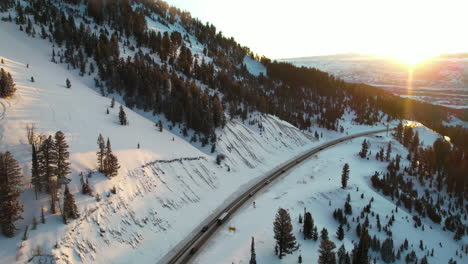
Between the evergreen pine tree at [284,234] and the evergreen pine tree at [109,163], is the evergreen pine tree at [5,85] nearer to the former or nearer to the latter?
the evergreen pine tree at [109,163]

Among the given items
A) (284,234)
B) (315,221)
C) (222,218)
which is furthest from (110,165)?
(315,221)

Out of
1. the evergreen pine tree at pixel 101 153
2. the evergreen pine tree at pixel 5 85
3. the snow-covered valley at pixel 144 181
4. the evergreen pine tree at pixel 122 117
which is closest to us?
the snow-covered valley at pixel 144 181

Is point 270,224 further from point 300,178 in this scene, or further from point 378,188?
point 378,188

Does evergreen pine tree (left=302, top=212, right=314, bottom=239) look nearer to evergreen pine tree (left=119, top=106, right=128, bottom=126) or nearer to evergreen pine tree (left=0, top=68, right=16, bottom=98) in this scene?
evergreen pine tree (left=119, top=106, right=128, bottom=126)

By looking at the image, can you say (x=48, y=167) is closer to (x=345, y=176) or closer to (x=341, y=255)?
(x=341, y=255)

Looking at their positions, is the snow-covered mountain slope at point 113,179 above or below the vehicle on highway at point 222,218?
above

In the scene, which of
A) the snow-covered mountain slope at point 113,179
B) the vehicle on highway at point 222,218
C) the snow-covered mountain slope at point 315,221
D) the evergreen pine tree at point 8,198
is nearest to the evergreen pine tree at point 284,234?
the snow-covered mountain slope at point 315,221

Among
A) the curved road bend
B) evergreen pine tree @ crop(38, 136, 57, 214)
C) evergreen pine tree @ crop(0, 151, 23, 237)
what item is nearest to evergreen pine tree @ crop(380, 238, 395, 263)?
the curved road bend
